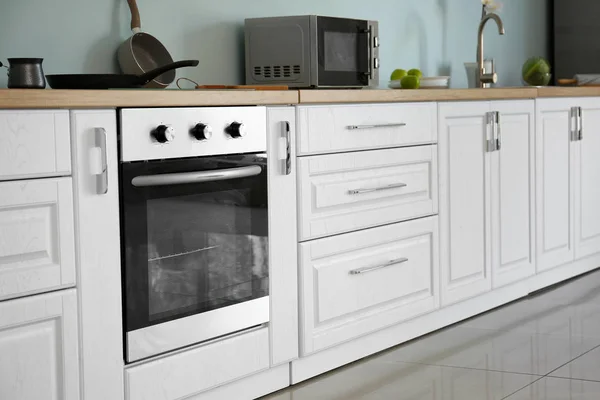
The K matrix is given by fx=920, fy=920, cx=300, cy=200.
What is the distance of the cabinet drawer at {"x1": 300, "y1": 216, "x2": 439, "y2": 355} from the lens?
2.87 meters

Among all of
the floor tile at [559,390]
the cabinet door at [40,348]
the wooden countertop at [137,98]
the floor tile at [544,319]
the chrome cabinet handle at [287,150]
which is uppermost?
the wooden countertop at [137,98]

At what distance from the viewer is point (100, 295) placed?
219 cm

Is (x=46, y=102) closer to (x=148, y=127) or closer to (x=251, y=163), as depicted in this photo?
(x=148, y=127)

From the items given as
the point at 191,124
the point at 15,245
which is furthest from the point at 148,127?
the point at 15,245

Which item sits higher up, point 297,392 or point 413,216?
point 413,216

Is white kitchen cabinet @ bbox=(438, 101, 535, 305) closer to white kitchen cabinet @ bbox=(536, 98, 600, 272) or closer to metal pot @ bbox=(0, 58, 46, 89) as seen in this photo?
white kitchen cabinet @ bbox=(536, 98, 600, 272)

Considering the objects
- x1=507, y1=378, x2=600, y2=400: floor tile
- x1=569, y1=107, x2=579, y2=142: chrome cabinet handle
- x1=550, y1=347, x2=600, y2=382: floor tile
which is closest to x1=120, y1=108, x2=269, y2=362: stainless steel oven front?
x1=507, y1=378, x2=600, y2=400: floor tile

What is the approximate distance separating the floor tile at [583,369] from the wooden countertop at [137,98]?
120 centimetres

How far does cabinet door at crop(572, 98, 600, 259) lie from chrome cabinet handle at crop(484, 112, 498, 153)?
2.74 feet

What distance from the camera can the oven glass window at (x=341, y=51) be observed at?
3264 millimetres

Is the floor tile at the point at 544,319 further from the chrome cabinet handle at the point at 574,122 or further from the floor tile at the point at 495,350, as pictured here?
the chrome cabinet handle at the point at 574,122

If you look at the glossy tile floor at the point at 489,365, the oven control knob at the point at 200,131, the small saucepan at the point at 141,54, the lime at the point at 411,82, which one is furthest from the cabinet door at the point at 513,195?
the oven control knob at the point at 200,131

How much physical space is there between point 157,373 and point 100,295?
0.29 m

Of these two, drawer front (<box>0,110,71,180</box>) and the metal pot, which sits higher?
the metal pot
